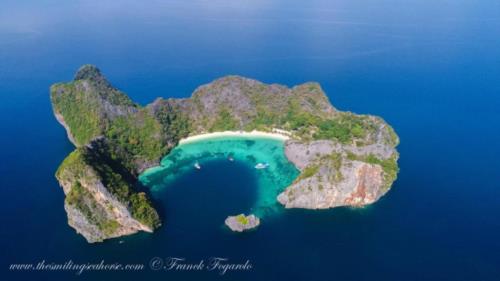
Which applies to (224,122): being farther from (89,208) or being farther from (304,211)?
(89,208)

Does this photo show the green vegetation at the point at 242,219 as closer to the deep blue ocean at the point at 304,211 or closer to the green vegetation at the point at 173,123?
the deep blue ocean at the point at 304,211

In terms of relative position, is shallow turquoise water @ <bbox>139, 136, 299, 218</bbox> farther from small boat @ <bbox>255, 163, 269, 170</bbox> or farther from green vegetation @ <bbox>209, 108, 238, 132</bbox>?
green vegetation @ <bbox>209, 108, 238, 132</bbox>

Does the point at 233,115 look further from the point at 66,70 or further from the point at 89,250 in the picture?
the point at 66,70

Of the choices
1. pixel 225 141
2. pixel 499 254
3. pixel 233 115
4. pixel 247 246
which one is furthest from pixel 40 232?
pixel 499 254

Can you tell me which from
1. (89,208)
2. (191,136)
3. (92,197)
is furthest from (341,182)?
(89,208)

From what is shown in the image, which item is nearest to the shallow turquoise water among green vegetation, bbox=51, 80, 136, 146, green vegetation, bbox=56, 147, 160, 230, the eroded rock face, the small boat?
the small boat

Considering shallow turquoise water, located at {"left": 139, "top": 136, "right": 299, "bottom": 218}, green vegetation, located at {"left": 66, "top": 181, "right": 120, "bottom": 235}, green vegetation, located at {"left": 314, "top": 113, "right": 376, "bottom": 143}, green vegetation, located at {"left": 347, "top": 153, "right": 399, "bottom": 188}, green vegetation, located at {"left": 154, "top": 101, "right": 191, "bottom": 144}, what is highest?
green vegetation, located at {"left": 314, "top": 113, "right": 376, "bottom": 143}
